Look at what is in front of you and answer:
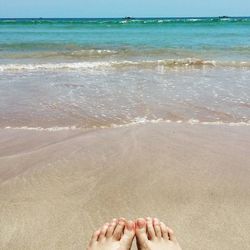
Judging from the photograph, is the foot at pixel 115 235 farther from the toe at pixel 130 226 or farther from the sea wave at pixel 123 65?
the sea wave at pixel 123 65

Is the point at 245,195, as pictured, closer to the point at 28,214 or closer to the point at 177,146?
the point at 177,146

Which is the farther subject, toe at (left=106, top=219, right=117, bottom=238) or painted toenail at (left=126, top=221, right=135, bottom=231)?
painted toenail at (left=126, top=221, right=135, bottom=231)

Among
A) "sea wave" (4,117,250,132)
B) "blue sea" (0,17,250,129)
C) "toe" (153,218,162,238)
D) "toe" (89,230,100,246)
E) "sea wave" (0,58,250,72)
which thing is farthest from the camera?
"sea wave" (0,58,250,72)

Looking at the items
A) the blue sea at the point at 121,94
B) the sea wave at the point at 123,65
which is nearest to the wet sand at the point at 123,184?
the blue sea at the point at 121,94

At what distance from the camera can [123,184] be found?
333 centimetres

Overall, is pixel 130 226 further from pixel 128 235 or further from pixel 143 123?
pixel 143 123

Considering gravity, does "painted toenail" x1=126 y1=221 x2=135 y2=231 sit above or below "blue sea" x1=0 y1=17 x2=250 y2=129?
above

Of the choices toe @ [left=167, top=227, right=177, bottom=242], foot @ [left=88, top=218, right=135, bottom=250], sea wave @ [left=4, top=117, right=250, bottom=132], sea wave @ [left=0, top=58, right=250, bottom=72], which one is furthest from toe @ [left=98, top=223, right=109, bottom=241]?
sea wave @ [left=0, top=58, right=250, bottom=72]

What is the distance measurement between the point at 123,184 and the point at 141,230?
61cm

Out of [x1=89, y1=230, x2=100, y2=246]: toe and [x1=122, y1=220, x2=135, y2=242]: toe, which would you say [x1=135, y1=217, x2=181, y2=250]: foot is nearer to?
[x1=122, y1=220, x2=135, y2=242]: toe

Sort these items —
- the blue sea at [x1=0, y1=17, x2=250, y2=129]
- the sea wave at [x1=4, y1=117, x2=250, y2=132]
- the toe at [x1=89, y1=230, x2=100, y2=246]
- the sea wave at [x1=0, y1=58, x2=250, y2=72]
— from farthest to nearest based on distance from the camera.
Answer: the sea wave at [x1=0, y1=58, x2=250, y2=72]
the blue sea at [x1=0, y1=17, x2=250, y2=129]
the sea wave at [x1=4, y1=117, x2=250, y2=132]
the toe at [x1=89, y1=230, x2=100, y2=246]

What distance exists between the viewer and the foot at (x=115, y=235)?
267 cm

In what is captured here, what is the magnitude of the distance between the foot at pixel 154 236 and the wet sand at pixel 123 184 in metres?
0.06

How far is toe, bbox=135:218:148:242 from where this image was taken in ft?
9.12
